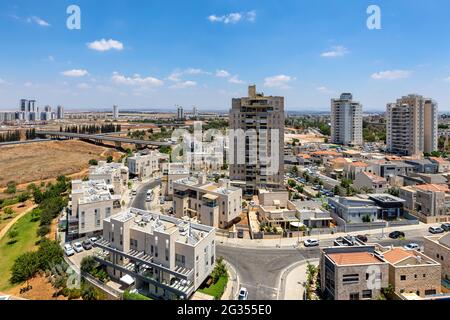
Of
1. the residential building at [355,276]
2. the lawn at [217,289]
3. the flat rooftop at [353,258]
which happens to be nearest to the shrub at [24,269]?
the lawn at [217,289]

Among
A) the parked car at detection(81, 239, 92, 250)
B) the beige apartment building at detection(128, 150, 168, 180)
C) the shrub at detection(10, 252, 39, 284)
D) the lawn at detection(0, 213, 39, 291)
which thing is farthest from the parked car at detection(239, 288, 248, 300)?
the beige apartment building at detection(128, 150, 168, 180)

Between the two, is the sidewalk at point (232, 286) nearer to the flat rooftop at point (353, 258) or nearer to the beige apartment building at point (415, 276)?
the flat rooftop at point (353, 258)

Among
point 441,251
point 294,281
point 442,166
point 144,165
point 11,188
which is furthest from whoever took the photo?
point 144,165

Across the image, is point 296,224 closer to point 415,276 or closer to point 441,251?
point 441,251

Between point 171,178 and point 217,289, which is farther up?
point 171,178

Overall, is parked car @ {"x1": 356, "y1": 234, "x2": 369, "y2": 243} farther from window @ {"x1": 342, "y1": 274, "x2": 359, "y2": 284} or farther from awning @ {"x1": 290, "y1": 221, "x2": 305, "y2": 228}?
window @ {"x1": 342, "y1": 274, "x2": 359, "y2": 284}

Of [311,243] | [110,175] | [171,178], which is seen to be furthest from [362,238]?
[110,175]
